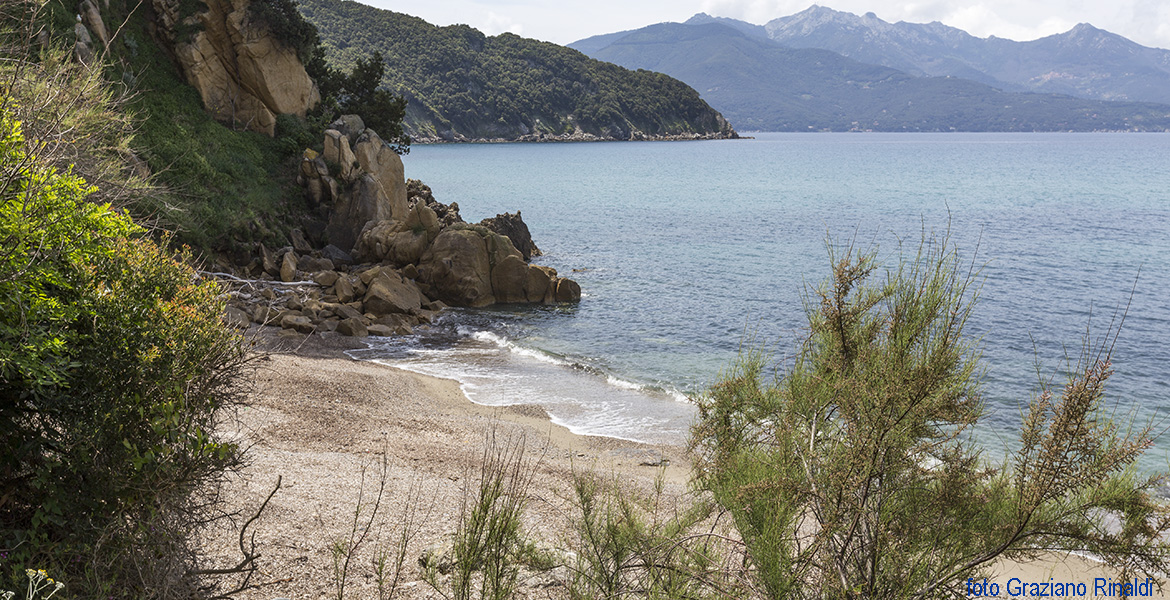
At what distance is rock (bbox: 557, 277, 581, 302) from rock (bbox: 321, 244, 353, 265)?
25.3 ft

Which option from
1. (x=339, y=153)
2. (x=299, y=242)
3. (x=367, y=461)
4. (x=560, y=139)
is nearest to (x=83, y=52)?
(x=299, y=242)

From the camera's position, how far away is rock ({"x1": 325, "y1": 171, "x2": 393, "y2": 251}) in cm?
2852

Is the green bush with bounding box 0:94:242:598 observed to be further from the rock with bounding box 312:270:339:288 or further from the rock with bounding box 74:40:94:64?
the rock with bounding box 74:40:94:64

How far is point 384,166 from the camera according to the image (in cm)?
3116

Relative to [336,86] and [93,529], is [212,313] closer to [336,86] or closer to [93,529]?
[93,529]

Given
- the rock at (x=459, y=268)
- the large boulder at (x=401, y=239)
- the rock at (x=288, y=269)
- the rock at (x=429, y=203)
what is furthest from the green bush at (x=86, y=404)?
the rock at (x=429, y=203)

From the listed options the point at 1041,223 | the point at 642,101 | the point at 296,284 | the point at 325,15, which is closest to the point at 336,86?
the point at 296,284

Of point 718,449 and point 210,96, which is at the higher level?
point 210,96

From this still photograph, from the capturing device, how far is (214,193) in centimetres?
2494

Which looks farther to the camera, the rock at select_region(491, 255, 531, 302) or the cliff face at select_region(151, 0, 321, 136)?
the cliff face at select_region(151, 0, 321, 136)

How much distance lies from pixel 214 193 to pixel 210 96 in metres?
6.59

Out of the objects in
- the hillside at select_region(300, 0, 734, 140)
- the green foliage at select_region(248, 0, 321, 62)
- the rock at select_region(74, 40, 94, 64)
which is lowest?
the rock at select_region(74, 40, 94, 64)

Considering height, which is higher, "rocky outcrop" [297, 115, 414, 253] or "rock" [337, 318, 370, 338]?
"rocky outcrop" [297, 115, 414, 253]

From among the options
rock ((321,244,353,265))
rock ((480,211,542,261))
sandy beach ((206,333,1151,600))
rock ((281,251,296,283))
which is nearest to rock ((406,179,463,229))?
rock ((480,211,542,261))
